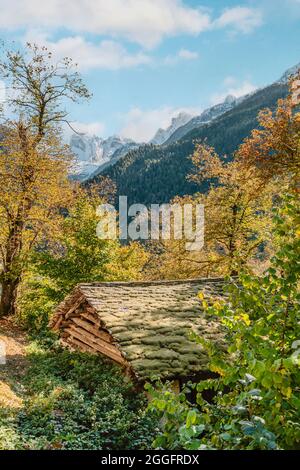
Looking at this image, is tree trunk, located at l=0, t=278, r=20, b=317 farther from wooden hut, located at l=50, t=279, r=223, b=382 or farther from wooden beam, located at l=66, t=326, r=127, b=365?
wooden beam, located at l=66, t=326, r=127, b=365

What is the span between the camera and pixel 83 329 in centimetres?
1446

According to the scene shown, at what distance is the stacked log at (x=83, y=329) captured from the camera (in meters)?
12.4

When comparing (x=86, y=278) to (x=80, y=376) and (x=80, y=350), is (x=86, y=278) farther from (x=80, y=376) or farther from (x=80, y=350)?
(x=80, y=376)

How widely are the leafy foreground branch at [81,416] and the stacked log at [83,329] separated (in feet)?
2.72

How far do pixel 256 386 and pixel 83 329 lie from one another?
1195 cm

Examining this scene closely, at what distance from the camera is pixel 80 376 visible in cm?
1143

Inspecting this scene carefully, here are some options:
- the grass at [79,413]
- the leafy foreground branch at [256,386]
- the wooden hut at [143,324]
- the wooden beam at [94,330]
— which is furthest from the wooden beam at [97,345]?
the leafy foreground branch at [256,386]

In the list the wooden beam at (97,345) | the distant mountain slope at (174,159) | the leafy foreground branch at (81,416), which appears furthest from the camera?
the distant mountain slope at (174,159)

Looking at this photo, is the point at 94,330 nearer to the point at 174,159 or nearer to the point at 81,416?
the point at 81,416

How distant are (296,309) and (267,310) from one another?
37 cm

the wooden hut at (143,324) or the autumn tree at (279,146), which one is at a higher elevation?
the autumn tree at (279,146)

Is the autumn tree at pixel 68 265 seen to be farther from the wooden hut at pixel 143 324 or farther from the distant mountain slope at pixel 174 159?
the distant mountain slope at pixel 174 159

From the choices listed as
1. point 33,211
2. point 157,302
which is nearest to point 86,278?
point 33,211

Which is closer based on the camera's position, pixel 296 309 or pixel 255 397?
pixel 255 397
